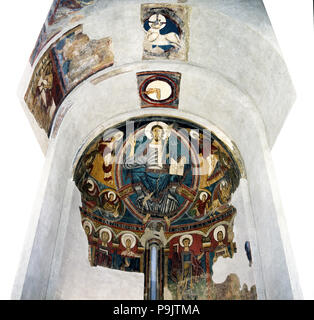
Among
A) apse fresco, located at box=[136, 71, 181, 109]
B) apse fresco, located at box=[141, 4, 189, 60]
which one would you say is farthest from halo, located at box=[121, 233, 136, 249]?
apse fresco, located at box=[141, 4, 189, 60]

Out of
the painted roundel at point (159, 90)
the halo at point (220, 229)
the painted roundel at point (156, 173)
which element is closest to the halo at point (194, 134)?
the painted roundel at point (156, 173)

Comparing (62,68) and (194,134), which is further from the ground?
(194,134)

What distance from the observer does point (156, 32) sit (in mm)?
7895

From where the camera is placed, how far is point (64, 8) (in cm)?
702

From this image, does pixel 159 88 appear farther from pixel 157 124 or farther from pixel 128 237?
pixel 128 237

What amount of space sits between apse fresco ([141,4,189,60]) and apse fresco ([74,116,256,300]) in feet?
5.96

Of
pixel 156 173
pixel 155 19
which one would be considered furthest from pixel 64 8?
pixel 156 173

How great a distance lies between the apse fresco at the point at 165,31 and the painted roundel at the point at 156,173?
0.84 m

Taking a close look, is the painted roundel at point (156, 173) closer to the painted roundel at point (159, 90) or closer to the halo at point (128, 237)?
the painted roundel at point (159, 90)

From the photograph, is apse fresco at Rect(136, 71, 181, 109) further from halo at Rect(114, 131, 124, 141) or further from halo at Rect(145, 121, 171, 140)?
halo at Rect(114, 131, 124, 141)

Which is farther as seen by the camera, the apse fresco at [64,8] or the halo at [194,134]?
the halo at [194,134]

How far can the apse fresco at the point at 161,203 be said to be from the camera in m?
8.62

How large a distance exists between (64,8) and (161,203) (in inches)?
192

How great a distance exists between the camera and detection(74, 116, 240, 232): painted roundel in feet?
29.7
